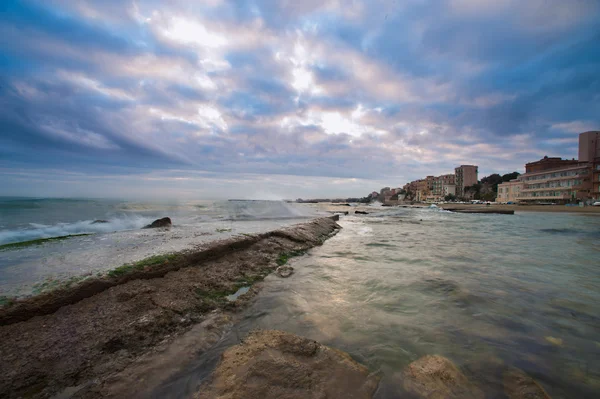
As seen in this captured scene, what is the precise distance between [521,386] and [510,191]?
9056cm

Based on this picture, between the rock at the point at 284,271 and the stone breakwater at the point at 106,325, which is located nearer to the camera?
the stone breakwater at the point at 106,325

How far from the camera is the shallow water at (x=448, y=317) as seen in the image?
229cm

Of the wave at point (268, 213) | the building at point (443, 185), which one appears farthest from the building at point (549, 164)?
the wave at point (268, 213)

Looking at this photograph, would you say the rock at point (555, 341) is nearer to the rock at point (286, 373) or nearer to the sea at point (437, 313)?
the sea at point (437, 313)

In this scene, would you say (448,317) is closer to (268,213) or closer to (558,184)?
(268,213)

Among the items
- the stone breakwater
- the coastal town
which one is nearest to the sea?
the stone breakwater

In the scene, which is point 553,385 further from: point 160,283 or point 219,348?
point 160,283

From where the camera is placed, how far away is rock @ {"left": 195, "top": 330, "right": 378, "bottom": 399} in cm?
181

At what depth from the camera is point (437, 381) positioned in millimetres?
2064

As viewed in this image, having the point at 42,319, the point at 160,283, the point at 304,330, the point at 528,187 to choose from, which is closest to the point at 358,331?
the point at 304,330

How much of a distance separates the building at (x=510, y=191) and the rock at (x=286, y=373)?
284 feet

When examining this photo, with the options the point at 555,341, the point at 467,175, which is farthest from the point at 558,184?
the point at 555,341

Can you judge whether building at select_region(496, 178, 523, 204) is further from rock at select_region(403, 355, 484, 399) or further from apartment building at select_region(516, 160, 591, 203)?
rock at select_region(403, 355, 484, 399)

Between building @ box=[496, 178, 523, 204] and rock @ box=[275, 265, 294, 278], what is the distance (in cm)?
8443
